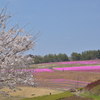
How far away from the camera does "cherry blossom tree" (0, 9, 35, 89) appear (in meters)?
16.5

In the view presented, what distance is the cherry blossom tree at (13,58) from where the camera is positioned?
16.5 metres

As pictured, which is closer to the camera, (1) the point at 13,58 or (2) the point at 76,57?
(1) the point at 13,58

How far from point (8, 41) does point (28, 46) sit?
1.34 meters

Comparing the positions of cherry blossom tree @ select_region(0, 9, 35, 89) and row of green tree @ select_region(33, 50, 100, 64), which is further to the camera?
row of green tree @ select_region(33, 50, 100, 64)

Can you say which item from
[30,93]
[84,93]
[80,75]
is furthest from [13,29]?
[80,75]

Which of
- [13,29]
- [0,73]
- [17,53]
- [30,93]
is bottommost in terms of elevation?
[30,93]

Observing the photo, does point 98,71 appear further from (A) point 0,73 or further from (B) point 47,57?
(B) point 47,57

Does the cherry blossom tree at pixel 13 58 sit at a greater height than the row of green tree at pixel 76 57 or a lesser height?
lesser

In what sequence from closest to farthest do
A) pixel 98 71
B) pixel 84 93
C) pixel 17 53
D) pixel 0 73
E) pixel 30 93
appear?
1. pixel 0 73
2. pixel 17 53
3. pixel 84 93
4. pixel 30 93
5. pixel 98 71

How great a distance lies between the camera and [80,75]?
250 ft

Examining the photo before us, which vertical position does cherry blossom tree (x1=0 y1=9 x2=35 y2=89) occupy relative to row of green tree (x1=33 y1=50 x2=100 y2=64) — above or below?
below

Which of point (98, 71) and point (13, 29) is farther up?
point (13, 29)

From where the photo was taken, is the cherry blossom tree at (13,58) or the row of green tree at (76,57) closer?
the cherry blossom tree at (13,58)

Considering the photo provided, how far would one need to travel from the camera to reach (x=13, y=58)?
16734 millimetres
